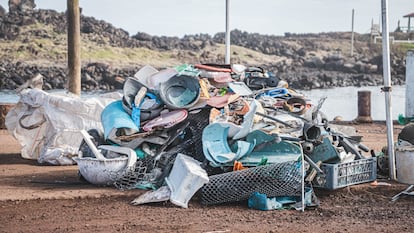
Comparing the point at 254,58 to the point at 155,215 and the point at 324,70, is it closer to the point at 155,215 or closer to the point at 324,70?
the point at 324,70

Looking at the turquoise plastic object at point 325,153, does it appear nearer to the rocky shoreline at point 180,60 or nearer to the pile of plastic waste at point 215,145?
the pile of plastic waste at point 215,145

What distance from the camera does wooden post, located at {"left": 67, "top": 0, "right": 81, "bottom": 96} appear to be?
1312 centimetres

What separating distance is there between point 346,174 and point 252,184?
4.19 feet

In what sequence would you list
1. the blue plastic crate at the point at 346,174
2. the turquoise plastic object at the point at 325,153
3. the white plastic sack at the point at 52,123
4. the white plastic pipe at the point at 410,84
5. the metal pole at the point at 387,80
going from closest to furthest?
the blue plastic crate at the point at 346,174 < the turquoise plastic object at the point at 325,153 < the metal pole at the point at 387,80 < the white plastic pipe at the point at 410,84 < the white plastic sack at the point at 52,123

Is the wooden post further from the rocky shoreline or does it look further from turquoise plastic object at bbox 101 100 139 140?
the rocky shoreline

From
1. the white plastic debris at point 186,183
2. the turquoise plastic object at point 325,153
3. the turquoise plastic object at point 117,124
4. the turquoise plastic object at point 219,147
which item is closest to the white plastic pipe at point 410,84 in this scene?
the turquoise plastic object at point 325,153

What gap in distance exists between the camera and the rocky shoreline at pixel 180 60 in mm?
48250

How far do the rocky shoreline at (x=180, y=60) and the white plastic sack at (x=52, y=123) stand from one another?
35.2m

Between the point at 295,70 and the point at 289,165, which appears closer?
the point at 289,165

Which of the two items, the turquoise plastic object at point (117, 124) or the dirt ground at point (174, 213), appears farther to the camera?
the turquoise plastic object at point (117, 124)

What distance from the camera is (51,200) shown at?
25.6 ft

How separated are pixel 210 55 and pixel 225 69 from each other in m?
50.2

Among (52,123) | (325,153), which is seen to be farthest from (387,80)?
(52,123)

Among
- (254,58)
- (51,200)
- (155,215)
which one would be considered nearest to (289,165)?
(155,215)
